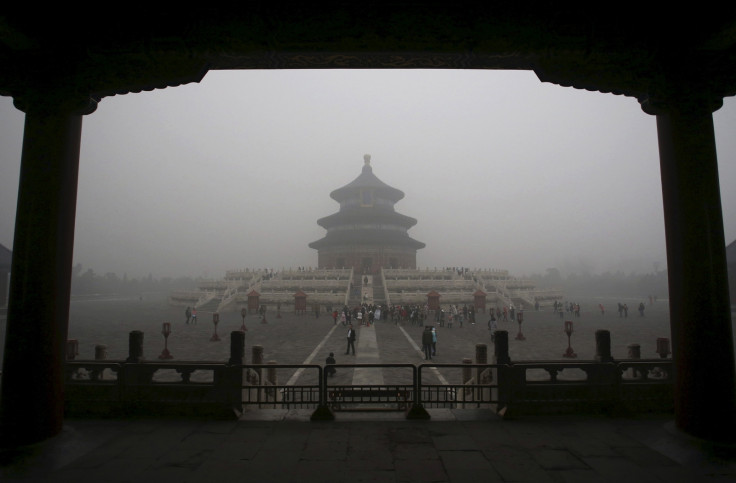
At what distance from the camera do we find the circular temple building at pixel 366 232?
51.2 m

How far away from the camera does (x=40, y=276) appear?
15.5 feet

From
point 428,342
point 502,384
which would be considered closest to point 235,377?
point 502,384

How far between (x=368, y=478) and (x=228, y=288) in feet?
116

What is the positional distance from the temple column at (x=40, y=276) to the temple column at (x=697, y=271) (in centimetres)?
705

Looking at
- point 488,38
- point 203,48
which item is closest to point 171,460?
point 203,48

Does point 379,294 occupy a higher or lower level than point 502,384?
higher

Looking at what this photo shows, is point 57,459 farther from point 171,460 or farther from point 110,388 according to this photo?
point 110,388

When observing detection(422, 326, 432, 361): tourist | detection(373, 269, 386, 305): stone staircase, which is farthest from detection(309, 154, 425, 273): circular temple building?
detection(422, 326, 432, 361): tourist

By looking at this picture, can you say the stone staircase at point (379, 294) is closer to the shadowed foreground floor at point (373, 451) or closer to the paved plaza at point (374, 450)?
the paved plaza at point (374, 450)

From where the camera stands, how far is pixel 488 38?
463 centimetres

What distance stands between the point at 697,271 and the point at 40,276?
Result: 7362 millimetres

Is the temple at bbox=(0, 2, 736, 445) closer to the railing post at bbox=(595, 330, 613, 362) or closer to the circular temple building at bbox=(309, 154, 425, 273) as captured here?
the railing post at bbox=(595, 330, 613, 362)

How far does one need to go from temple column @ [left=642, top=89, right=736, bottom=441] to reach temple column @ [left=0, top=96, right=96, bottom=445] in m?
7.05

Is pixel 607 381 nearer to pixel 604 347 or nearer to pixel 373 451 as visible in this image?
pixel 604 347
